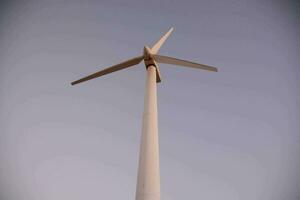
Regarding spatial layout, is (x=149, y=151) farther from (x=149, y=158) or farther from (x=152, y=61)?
(x=152, y=61)

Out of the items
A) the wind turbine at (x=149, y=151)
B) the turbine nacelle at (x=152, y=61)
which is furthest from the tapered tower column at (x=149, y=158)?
the turbine nacelle at (x=152, y=61)

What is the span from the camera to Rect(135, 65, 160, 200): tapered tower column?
31.0ft

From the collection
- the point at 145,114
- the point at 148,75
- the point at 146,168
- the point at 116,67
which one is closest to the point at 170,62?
the point at 148,75

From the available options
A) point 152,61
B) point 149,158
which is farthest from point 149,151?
point 152,61

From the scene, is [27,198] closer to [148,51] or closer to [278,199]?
[148,51]

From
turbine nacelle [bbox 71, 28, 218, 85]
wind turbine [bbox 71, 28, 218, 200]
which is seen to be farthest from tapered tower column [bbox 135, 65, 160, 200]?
turbine nacelle [bbox 71, 28, 218, 85]

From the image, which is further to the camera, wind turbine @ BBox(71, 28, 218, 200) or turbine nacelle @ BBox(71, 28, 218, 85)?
turbine nacelle @ BBox(71, 28, 218, 85)

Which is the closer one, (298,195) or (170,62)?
(170,62)

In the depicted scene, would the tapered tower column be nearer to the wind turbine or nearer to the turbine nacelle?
the wind turbine

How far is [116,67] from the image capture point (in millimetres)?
18828

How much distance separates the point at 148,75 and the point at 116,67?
381cm

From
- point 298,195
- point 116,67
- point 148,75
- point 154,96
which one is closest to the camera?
point 154,96

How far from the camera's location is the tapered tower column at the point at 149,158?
945 centimetres

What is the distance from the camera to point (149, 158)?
34.4ft
